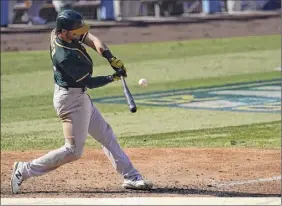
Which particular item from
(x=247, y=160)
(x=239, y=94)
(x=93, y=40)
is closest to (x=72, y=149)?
(x=93, y=40)

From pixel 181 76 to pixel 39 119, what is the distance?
673 centimetres

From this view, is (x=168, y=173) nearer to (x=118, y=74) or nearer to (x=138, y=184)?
(x=138, y=184)

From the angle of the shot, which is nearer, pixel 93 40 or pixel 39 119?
pixel 93 40

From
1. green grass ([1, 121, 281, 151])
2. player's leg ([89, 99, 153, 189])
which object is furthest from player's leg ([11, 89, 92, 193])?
green grass ([1, 121, 281, 151])

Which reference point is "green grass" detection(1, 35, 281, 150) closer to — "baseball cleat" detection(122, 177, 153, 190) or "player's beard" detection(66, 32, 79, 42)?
"baseball cleat" detection(122, 177, 153, 190)

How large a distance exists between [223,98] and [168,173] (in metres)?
7.43

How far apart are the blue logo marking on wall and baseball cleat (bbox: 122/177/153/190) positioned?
22.2 ft

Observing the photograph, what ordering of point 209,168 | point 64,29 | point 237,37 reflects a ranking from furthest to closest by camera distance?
point 237,37 → point 209,168 → point 64,29

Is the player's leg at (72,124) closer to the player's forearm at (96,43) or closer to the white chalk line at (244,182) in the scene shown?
the player's forearm at (96,43)

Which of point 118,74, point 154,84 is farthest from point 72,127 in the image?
point 154,84

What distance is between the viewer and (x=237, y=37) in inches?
1212

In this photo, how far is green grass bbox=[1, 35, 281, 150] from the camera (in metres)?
13.2

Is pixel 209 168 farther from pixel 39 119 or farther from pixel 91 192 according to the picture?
pixel 39 119

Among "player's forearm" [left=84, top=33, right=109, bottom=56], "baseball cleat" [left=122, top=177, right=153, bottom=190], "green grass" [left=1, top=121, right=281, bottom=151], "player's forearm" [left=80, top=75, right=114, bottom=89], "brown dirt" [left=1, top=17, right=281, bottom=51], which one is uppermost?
"player's forearm" [left=84, top=33, right=109, bottom=56]
